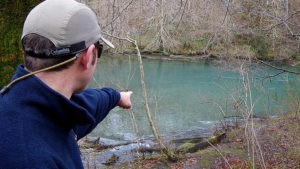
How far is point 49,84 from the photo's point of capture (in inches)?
37.1

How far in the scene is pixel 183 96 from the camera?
47.0 ft

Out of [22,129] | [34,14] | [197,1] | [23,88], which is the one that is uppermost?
[197,1]

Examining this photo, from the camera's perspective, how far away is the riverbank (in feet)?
18.1

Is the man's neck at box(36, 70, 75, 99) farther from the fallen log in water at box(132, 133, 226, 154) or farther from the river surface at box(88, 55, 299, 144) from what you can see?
the fallen log in water at box(132, 133, 226, 154)

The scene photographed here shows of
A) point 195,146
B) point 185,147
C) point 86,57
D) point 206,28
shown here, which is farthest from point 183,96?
point 86,57

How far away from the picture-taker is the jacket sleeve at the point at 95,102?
1354 mm

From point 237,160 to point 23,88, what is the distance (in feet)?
20.1

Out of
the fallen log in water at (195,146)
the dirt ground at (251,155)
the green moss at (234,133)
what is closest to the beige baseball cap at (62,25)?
the dirt ground at (251,155)

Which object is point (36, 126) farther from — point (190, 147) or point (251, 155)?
point (190, 147)

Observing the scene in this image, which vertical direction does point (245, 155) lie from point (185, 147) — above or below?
above

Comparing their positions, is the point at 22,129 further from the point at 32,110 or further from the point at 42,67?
the point at 42,67

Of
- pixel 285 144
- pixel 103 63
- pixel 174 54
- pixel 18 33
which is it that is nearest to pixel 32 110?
pixel 18 33

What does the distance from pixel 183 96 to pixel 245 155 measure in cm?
770

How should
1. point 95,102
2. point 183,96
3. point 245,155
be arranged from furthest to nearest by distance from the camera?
point 183,96, point 245,155, point 95,102
